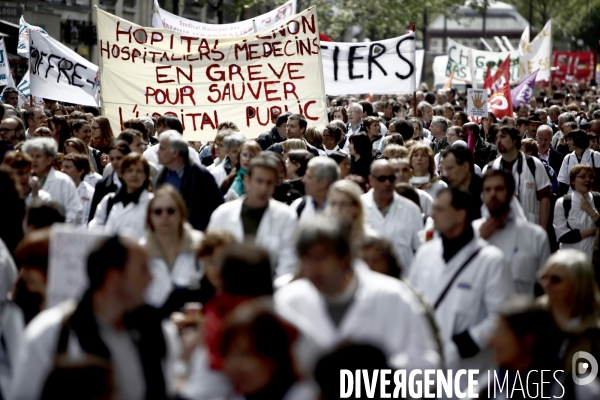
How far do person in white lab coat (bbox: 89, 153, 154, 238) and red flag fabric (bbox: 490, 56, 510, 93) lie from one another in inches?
509

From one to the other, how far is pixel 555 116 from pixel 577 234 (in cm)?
1103

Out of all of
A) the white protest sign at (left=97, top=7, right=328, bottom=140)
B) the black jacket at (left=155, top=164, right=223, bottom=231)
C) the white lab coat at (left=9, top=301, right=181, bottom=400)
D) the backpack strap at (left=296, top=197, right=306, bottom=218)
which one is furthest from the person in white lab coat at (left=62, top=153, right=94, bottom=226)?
the white lab coat at (left=9, top=301, right=181, bottom=400)

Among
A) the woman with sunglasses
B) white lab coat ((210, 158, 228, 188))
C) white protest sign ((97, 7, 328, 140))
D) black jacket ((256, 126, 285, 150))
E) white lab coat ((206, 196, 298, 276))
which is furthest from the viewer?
white protest sign ((97, 7, 328, 140))

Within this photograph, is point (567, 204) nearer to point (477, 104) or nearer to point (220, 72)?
point (220, 72)

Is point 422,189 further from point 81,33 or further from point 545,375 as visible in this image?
point 81,33

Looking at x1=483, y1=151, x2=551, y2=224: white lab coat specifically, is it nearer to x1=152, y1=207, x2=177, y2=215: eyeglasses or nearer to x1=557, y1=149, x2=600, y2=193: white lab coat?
x1=557, y1=149, x2=600, y2=193: white lab coat

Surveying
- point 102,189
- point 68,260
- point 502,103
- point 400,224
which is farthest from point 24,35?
point 68,260

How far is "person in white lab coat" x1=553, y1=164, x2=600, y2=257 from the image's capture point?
9.95 m

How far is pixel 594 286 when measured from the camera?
5.49m

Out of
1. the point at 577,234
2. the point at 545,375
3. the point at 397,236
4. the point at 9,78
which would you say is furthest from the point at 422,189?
the point at 9,78

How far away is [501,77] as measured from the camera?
2105cm

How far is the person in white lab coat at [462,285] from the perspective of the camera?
5711 millimetres

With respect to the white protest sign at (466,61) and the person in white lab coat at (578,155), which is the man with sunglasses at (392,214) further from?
the white protest sign at (466,61)

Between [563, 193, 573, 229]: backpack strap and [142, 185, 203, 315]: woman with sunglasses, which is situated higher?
[142, 185, 203, 315]: woman with sunglasses
